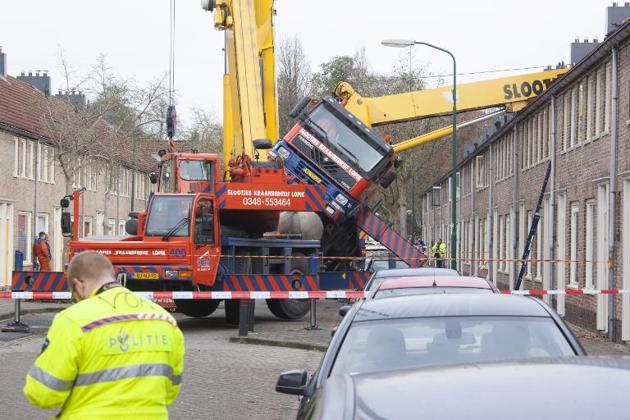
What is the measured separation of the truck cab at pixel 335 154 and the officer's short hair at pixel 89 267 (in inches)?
697

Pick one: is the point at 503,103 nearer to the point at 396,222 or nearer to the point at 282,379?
Answer: the point at 282,379

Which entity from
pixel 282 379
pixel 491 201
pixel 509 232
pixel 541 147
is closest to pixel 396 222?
pixel 491 201

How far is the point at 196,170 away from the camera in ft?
75.1

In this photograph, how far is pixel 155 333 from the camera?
5.07 metres

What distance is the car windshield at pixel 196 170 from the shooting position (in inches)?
900

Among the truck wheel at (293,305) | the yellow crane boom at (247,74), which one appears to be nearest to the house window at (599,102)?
the truck wheel at (293,305)

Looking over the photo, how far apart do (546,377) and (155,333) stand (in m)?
2.29

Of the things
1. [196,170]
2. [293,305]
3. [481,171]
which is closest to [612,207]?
[293,305]

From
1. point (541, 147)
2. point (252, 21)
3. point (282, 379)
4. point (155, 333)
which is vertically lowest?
point (282, 379)

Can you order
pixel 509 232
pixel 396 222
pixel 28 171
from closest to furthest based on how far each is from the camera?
pixel 509 232
pixel 28 171
pixel 396 222

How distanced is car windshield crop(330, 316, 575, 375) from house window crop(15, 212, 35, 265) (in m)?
34.7

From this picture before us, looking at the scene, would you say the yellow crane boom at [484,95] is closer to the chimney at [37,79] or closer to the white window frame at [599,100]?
the white window frame at [599,100]

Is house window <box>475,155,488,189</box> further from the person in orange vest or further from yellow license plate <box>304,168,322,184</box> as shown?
yellow license plate <box>304,168,322,184</box>

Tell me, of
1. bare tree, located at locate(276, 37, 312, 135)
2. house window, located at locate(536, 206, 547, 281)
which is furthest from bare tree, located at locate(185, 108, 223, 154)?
house window, located at locate(536, 206, 547, 281)
